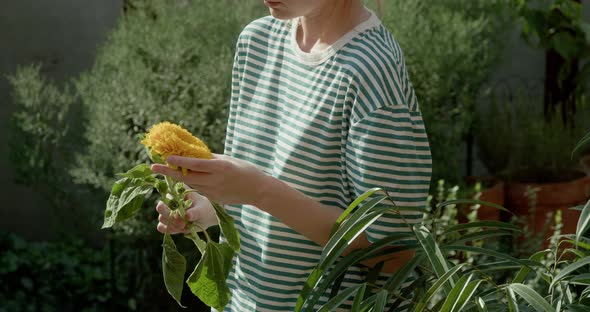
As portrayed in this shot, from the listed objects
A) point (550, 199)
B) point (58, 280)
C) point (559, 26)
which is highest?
point (559, 26)

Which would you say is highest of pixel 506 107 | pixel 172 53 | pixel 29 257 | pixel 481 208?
pixel 172 53

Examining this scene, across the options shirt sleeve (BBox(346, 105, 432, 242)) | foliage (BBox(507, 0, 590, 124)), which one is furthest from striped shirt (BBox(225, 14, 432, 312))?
foliage (BBox(507, 0, 590, 124))

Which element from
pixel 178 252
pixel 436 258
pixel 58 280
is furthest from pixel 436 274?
pixel 58 280

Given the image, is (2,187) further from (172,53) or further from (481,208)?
(481,208)

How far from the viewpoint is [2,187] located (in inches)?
193

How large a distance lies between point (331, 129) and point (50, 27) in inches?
140

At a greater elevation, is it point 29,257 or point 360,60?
point 360,60

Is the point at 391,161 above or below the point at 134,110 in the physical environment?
above

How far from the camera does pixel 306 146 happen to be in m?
1.57

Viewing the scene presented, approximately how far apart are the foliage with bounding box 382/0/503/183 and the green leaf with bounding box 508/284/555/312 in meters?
2.49

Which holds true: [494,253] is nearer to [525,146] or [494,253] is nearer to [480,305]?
[480,305]

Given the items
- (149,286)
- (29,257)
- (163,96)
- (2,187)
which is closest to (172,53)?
(163,96)

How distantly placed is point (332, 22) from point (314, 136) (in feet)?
0.63

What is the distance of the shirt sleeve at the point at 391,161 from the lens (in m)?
1.47
